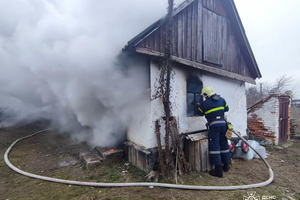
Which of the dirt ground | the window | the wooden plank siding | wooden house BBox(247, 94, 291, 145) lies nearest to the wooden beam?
the wooden plank siding

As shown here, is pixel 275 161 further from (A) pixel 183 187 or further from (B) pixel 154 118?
(B) pixel 154 118

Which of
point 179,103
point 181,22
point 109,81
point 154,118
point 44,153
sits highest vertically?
point 181,22

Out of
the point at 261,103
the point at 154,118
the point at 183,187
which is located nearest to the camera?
the point at 183,187

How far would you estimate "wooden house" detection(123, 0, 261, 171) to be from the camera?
4035mm

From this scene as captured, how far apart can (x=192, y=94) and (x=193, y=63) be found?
3.17 feet

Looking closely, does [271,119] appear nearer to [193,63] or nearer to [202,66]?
[202,66]

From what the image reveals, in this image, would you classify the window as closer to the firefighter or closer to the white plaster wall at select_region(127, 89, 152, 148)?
the firefighter

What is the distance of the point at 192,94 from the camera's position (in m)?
5.09

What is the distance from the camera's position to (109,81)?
4.48 m

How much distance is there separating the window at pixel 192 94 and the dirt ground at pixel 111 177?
184cm

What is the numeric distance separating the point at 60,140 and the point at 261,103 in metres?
9.55

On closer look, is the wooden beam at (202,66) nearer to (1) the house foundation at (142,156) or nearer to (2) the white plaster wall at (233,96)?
(2) the white plaster wall at (233,96)

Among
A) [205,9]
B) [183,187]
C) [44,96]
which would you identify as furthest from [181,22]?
[44,96]

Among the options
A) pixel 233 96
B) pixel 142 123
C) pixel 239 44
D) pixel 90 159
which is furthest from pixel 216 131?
pixel 239 44
